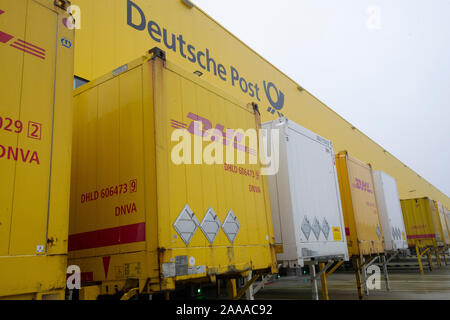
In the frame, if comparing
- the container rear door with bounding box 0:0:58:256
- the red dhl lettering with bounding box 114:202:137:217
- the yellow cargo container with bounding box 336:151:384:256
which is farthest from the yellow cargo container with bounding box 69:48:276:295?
the yellow cargo container with bounding box 336:151:384:256

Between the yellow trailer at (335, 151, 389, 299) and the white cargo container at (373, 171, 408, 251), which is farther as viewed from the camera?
the white cargo container at (373, 171, 408, 251)

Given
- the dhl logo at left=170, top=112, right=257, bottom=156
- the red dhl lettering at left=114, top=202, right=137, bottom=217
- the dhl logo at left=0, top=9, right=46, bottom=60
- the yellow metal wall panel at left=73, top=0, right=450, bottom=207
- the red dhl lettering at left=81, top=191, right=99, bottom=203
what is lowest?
the red dhl lettering at left=114, top=202, right=137, bottom=217

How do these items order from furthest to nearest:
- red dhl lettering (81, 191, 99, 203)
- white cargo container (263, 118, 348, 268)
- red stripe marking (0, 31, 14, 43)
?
white cargo container (263, 118, 348, 268)
red dhl lettering (81, 191, 99, 203)
red stripe marking (0, 31, 14, 43)

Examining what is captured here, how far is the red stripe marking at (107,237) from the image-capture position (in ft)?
10.5

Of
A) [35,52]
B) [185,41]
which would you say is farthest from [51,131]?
[185,41]

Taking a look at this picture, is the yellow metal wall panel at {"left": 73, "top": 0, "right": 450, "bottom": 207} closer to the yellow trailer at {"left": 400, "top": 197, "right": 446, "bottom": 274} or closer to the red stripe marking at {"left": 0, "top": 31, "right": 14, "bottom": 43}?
the red stripe marking at {"left": 0, "top": 31, "right": 14, "bottom": 43}

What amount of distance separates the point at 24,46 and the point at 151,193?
1.46 metres

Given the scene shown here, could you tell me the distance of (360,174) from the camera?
8.88 meters

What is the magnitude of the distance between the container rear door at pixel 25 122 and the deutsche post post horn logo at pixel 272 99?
9.54 meters

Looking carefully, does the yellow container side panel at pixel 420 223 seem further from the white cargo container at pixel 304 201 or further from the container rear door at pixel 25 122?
the container rear door at pixel 25 122

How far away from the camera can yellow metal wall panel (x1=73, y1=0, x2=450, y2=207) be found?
250 inches

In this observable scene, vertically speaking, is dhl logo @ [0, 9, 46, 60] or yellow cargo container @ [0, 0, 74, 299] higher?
dhl logo @ [0, 9, 46, 60]

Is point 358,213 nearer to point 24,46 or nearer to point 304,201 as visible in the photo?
point 304,201

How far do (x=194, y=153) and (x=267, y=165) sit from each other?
180 cm
